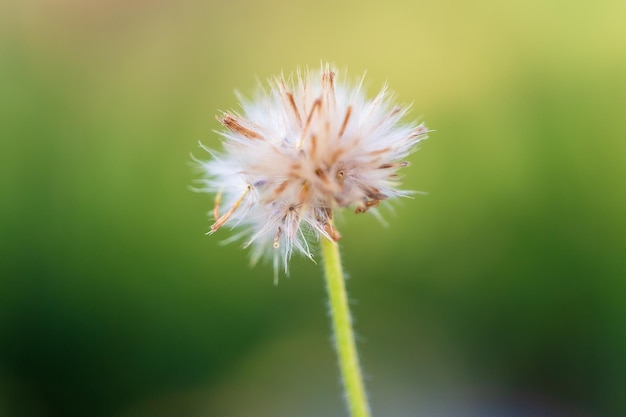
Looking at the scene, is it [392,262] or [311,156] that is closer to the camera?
[311,156]

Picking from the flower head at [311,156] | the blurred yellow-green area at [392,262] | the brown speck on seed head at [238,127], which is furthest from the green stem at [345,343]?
the blurred yellow-green area at [392,262]

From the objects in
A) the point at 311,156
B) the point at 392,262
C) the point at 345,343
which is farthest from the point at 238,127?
the point at 392,262

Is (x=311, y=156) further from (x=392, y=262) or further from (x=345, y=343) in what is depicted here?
(x=392, y=262)

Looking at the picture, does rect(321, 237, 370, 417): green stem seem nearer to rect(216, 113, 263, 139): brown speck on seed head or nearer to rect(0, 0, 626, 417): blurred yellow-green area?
rect(216, 113, 263, 139): brown speck on seed head

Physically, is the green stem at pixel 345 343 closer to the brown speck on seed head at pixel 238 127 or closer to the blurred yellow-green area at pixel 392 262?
the brown speck on seed head at pixel 238 127

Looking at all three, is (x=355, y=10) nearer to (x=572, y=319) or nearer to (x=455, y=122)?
(x=455, y=122)

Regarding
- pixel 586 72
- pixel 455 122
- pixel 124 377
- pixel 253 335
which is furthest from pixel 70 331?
pixel 586 72

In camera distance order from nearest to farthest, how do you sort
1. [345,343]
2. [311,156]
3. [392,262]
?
[345,343] < [311,156] < [392,262]
